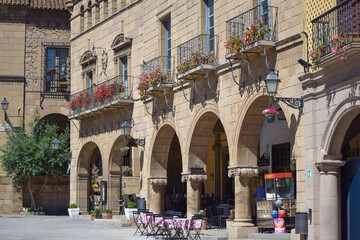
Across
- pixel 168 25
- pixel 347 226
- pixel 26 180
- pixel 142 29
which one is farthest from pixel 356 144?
pixel 26 180

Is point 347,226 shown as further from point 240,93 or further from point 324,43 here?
point 240,93

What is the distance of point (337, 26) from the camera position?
48.8 feet

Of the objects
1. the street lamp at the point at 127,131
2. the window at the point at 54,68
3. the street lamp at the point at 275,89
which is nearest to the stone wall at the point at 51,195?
the window at the point at 54,68

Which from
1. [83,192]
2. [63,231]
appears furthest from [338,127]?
[83,192]

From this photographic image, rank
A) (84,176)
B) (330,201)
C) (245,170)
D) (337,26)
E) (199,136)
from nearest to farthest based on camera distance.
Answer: (337,26) < (330,201) < (245,170) < (199,136) < (84,176)

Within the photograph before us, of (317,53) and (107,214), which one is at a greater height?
(317,53)

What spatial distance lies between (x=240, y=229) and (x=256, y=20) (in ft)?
18.8

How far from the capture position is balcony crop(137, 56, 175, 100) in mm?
24109

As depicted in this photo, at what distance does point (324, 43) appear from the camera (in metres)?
15.5

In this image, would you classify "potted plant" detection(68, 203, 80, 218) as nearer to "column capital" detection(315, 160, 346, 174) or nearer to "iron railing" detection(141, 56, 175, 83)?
"iron railing" detection(141, 56, 175, 83)

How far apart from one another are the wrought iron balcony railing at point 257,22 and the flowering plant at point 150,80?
459cm

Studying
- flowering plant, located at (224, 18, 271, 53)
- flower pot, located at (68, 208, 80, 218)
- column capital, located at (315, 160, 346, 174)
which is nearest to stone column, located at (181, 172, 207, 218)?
flowering plant, located at (224, 18, 271, 53)

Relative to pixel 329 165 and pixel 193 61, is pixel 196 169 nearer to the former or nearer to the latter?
pixel 193 61

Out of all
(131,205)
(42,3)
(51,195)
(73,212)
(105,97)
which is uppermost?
(42,3)
